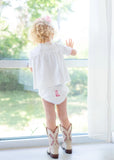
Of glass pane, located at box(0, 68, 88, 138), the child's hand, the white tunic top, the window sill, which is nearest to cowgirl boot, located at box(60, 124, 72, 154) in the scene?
the window sill

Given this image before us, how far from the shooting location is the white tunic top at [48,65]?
1745mm

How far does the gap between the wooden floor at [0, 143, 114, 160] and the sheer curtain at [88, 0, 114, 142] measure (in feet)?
0.35

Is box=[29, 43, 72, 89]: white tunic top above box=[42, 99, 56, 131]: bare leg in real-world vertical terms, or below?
above

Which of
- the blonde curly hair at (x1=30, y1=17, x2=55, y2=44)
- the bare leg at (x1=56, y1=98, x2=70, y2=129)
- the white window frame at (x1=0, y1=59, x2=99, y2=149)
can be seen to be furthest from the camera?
the white window frame at (x1=0, y1=59, x2=99, y2=149)

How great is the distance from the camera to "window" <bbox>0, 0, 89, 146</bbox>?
195 cm

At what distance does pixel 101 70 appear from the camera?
187 centimetres

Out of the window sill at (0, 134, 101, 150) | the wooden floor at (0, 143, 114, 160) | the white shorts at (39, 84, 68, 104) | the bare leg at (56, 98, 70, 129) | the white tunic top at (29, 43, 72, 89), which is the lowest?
the wooden floor at (0, 143, 114, 160)

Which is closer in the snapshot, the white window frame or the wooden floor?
the wooden floor

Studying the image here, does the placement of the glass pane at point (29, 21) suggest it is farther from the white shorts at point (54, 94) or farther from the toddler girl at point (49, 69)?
the white shorts at point (54, 94)

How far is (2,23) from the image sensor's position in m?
1.91

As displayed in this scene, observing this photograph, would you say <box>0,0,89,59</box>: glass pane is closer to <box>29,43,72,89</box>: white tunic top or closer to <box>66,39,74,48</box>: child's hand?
<box>66,39,74,48</box>: child's hand

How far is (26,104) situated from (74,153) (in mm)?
603

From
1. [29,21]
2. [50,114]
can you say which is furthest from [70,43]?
[50,114]

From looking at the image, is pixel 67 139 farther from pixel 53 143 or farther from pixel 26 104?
pixel 26 104
